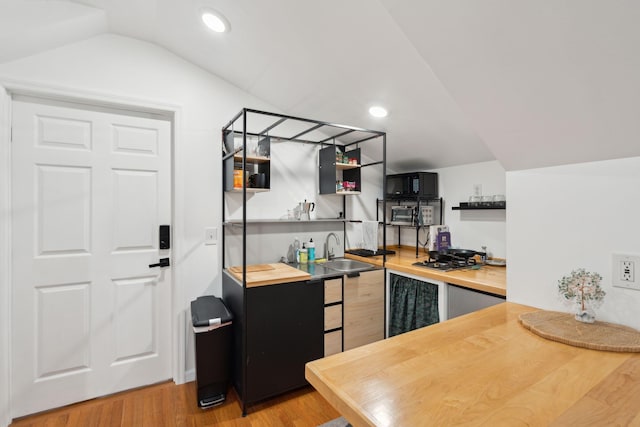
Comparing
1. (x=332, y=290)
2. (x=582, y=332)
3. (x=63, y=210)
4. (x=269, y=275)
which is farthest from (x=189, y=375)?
(x=582, y=332)

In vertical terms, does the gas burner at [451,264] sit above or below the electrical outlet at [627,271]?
below

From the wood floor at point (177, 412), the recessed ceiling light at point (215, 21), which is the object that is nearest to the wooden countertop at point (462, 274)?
the wood floor at point (177, 412)

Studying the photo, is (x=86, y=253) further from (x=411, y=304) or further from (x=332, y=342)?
(x=411, y=304)

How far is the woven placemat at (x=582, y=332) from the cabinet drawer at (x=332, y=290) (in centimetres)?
130

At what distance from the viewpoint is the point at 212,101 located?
2.47 metres

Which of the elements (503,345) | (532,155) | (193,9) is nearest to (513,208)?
(532,155)

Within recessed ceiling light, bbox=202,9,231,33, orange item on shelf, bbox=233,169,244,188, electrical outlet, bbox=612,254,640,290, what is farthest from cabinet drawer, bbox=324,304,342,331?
recessed ceiling light, bbox=202,9,231,33

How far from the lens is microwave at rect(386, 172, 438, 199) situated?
3064mm

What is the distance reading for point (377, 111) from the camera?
8.03 ft

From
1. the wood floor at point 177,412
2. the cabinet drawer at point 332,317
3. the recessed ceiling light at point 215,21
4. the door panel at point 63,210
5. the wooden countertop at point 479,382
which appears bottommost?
the wood floor at point 177,412

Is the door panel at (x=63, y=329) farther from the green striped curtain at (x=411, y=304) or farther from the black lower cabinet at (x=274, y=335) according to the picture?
the green striped curtain at (x=411, y=304)

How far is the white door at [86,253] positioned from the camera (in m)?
1.96

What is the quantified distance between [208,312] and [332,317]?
0.90 meters

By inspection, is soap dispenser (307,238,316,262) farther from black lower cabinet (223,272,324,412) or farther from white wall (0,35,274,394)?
white wall (0,35,274,394)
